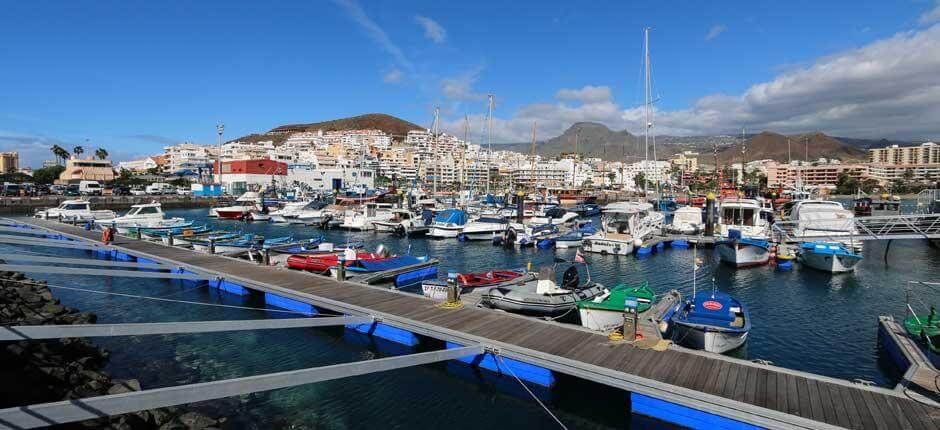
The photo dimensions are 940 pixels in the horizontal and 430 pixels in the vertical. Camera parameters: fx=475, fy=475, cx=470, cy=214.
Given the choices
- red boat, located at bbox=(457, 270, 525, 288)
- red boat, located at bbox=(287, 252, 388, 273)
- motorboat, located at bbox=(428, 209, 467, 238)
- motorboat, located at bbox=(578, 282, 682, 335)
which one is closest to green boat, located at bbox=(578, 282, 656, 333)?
motorboat, located at bbox=(578, 282, 682, 335)

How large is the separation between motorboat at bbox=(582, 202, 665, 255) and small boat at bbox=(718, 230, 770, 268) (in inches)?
276

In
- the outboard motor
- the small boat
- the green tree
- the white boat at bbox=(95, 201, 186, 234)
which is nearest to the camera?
the outboard motor

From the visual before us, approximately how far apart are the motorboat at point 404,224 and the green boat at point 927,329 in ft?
130

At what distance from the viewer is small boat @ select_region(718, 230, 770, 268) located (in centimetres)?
3222

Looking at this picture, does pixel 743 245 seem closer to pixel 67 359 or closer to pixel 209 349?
pixel 209 349

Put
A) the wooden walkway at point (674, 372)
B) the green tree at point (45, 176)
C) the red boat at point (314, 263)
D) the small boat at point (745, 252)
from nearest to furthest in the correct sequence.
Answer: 1. the wooden walkway at point (674, 372)
2. the red boat at point (314, 263)
3. the small boat at point (745, 252)
4. the green tree at point (45, 176)

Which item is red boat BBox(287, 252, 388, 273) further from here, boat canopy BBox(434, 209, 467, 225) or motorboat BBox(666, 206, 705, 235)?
motorboat BBox(666, 206, 705, 235)

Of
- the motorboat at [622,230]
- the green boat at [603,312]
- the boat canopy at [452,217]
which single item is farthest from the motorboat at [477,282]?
the boat canopy at [452,217]

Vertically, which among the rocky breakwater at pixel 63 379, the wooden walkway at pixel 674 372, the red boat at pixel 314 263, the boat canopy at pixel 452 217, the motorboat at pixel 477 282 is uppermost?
the boat canopy at pixel 452 217

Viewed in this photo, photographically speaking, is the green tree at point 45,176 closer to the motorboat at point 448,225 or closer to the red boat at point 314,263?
the motorboat at point 448,225

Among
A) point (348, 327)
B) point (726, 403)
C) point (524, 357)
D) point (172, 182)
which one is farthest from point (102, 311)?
point (172, 182)

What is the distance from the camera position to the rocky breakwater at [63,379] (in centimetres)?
1084

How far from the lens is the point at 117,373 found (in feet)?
48.4

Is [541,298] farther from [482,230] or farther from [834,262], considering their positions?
[482,230]
